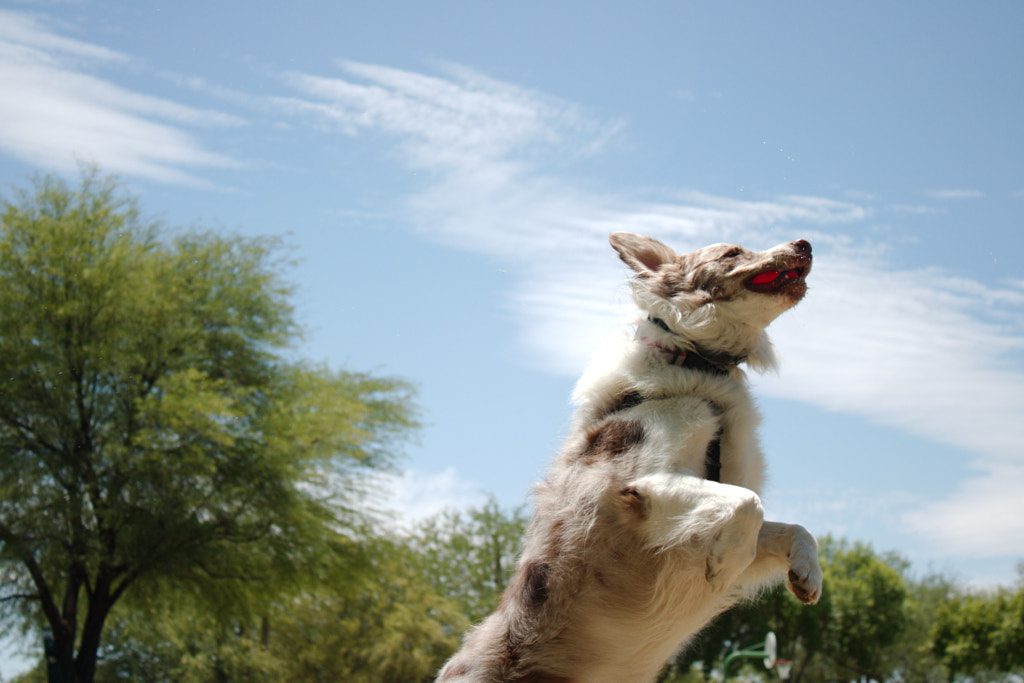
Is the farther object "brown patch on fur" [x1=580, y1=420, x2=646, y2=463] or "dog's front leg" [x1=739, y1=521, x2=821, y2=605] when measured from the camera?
"brown patch on fur" [x1=580, y1=420, x2=646, y2=463]

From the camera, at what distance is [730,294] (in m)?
4.37

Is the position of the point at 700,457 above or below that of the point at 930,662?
below

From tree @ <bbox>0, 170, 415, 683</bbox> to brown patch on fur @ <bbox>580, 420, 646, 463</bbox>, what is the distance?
18.7 metres

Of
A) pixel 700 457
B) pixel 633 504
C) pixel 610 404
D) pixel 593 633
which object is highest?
pixel 610 404

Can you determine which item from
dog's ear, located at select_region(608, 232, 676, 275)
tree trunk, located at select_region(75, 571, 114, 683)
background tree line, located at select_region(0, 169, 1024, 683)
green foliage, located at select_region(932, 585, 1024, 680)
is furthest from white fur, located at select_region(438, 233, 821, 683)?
green foliage, located at select_region(932, 585, 1024, 680)

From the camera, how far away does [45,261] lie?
2180 centimetres

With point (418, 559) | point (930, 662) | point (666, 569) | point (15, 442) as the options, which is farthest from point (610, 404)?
point (930, 662)

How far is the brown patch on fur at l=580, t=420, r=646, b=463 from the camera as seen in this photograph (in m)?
3.90

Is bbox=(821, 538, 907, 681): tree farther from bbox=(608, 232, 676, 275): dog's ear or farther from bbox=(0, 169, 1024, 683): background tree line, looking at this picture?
bbox=(608, 232, 676, 275): dog's ear

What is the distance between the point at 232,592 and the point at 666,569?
74.5ft

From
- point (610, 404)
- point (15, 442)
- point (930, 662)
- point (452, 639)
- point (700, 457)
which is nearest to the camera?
point (700, 457)

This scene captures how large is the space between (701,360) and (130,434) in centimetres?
2062

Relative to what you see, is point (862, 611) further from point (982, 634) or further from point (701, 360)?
point (701, 360)

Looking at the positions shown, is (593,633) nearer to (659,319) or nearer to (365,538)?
(659,319)
